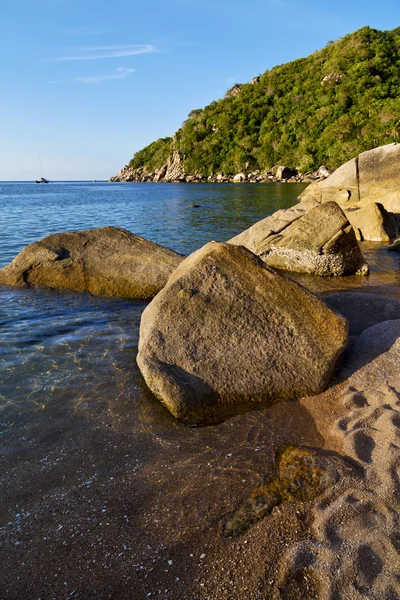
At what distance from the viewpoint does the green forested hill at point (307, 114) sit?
246 feet

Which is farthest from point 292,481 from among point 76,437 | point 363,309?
point 363,309

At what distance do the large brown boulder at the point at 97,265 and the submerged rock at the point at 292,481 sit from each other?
19.3 ft

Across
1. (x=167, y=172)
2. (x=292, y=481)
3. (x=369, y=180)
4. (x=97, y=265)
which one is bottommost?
(x=292, y=481)

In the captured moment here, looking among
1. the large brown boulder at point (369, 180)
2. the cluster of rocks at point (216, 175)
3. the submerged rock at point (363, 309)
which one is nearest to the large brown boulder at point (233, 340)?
the submerged rock at point (363, 309)

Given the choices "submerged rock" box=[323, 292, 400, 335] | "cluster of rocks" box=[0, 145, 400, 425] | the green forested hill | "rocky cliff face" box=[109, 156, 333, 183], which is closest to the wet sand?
"cluster of rocks" box=[0, 145, 400, 425]

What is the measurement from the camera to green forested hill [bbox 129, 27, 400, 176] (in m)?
74.9

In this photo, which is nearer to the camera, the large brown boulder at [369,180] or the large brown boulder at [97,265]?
the large brown boulder at [97,265]

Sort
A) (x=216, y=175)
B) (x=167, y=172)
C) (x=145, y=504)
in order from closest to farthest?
(x=145, y=504) → (x=216, y=175) → (x=167, y=172)

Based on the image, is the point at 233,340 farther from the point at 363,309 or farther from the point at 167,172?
the point at 167,172

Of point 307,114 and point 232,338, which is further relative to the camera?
point 307,114

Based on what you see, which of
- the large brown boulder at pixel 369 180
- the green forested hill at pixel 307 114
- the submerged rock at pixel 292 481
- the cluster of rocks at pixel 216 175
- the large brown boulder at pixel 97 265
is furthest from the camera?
the cluster of rocks at pixel 216 175

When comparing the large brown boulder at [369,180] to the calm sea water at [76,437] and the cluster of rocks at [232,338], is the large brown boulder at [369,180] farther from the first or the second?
the calm sea water at [76,437]

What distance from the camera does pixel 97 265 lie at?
9.66 metres

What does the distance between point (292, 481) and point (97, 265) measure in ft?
24.4
